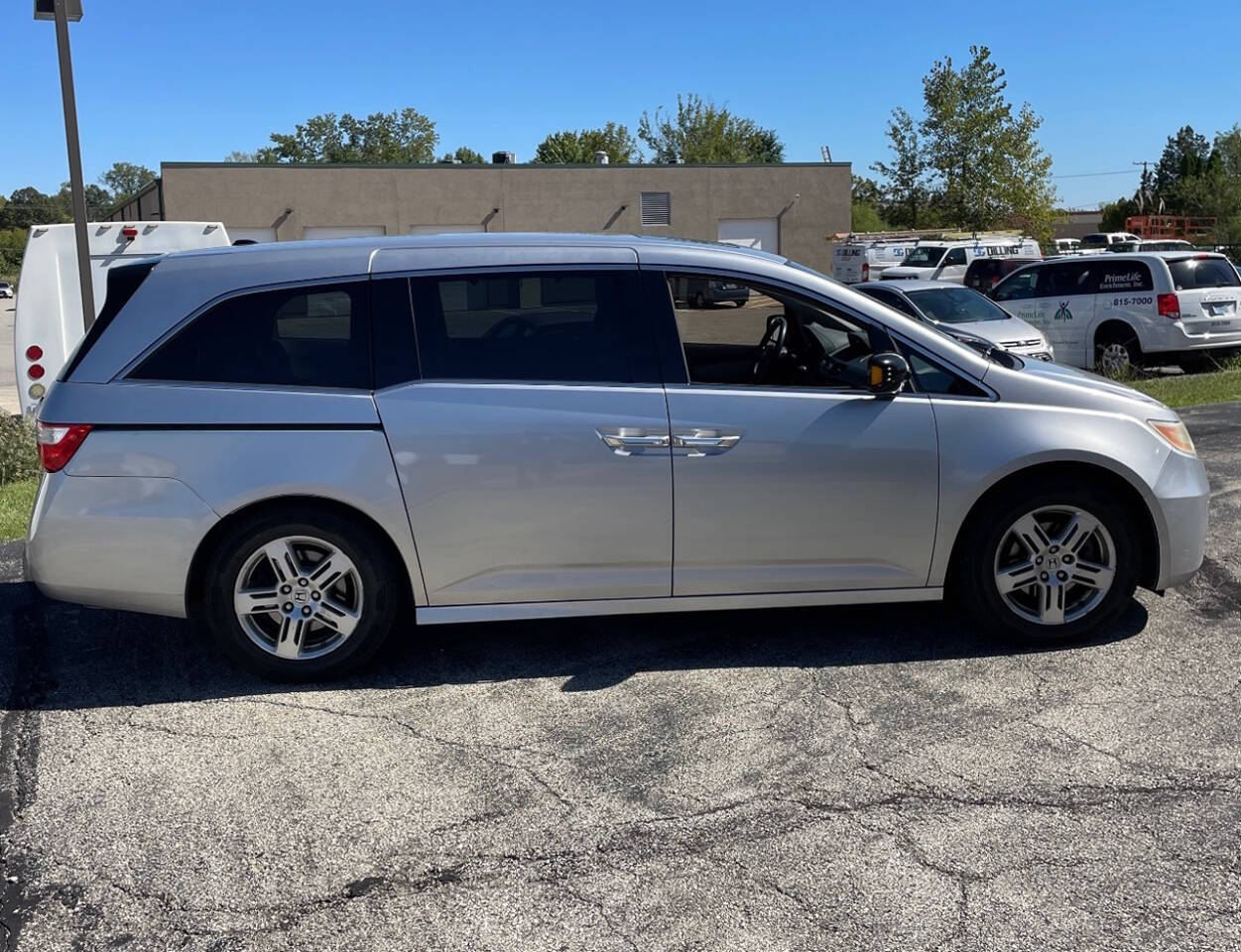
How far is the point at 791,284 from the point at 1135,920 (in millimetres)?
2872

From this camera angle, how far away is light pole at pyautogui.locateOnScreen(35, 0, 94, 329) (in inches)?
371

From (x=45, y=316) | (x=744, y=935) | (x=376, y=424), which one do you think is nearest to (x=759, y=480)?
(x=376, y=424)

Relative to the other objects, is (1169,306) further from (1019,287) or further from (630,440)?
(630,440)

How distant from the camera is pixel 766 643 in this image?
5430mm

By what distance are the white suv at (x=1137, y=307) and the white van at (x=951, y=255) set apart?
12.7 meters

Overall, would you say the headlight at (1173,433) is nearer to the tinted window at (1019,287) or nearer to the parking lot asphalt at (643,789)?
the parking lot asphalt at (643,789)

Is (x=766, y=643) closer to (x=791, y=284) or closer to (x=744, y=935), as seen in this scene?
(x=791, y=284)

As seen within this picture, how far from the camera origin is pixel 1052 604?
525cm

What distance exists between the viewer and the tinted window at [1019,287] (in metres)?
17.4

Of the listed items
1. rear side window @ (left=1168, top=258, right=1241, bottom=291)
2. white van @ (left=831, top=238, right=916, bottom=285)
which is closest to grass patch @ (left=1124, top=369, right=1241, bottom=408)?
rear side window @ (left=1168, top=258, right=1241, bottom=291)

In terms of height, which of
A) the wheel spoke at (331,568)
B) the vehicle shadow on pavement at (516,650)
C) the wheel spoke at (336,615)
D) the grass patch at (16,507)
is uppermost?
the wheel spoke at (331,568)

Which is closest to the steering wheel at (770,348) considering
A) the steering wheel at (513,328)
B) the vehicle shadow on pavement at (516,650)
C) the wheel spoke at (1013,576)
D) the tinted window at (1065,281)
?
the steering wheel at (513,328)

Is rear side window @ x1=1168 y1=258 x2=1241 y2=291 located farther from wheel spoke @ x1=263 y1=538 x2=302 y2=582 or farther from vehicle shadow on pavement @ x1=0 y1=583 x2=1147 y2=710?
wheel spoke @ x1=263 y1=538 x2=302 y2=582

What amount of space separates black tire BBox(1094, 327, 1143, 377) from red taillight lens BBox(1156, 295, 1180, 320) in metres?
0.48
